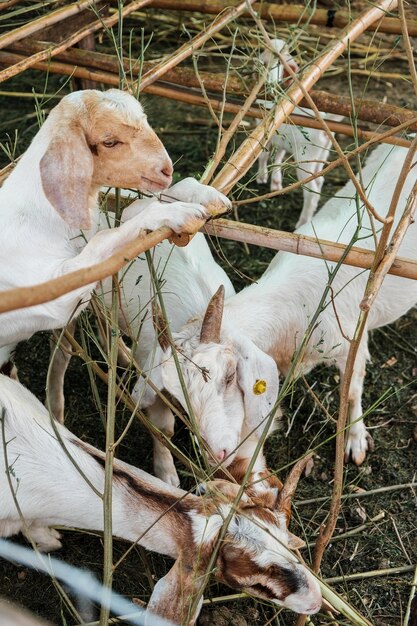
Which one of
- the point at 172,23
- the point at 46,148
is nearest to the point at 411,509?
the point at 46,148

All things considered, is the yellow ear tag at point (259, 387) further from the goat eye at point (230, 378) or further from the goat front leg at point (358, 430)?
the goat front leg at point (358, 430)

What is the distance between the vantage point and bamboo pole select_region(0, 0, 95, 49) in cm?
424

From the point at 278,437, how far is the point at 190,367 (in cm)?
109

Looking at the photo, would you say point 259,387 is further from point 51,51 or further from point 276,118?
point 51,51

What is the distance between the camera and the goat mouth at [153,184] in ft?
9.83

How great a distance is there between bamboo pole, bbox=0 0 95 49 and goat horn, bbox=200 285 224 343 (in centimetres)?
172

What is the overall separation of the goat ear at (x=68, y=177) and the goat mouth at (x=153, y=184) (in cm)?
22

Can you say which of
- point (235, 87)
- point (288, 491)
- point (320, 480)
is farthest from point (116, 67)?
point (288, 491)

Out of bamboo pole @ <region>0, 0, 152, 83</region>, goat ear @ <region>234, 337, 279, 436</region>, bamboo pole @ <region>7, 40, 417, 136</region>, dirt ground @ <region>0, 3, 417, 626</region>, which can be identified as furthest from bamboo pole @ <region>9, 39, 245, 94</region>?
goat ear @ <region>234, 337, 279, 436</region>

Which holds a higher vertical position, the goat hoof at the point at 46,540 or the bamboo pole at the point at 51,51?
the bamboo pole at the point at 51,51

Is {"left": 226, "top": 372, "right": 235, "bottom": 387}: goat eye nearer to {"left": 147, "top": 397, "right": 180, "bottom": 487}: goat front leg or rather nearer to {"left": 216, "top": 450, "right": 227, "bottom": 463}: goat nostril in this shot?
{"left": 216, "top": 450, "right": 227, "bottom": 463}: goat nostril

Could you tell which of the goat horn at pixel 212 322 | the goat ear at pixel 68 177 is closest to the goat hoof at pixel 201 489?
the goat horn at pixel 212 322

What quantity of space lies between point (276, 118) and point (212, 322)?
2.99 feet

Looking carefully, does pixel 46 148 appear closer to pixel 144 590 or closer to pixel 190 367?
pixel 190 367
